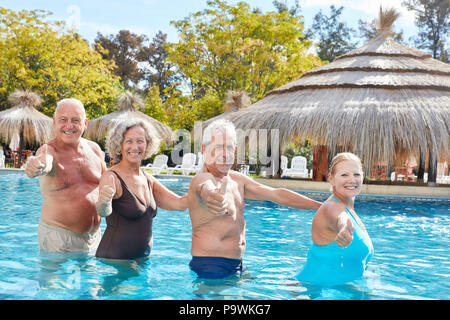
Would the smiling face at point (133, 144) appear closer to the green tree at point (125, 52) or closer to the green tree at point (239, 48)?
the green tree at point (239, 48)

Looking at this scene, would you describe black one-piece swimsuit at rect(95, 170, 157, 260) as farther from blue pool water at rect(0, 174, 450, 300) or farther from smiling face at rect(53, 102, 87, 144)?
smiling face at rect(53, 102, 87, 144)

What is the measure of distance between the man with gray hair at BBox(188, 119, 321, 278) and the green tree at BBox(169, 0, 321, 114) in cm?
1881

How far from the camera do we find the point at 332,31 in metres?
37.1

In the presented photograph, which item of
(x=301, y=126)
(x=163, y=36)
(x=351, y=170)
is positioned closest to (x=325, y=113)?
(x=301, y=126)

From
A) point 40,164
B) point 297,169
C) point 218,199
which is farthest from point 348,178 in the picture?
point 297,169

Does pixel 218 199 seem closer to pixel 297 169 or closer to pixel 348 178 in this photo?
pixel 348 178

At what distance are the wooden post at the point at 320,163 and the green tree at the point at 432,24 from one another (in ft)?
73.7

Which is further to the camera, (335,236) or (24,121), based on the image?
(24,121)

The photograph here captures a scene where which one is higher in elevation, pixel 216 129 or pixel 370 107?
pixel 370 107

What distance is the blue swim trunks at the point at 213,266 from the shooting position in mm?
3131

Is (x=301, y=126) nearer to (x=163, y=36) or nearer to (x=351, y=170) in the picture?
(x=351, y=170)

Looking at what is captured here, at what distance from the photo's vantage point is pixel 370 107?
476 inches

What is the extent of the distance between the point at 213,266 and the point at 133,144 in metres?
1.11

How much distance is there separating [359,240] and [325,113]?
9.68 metres
